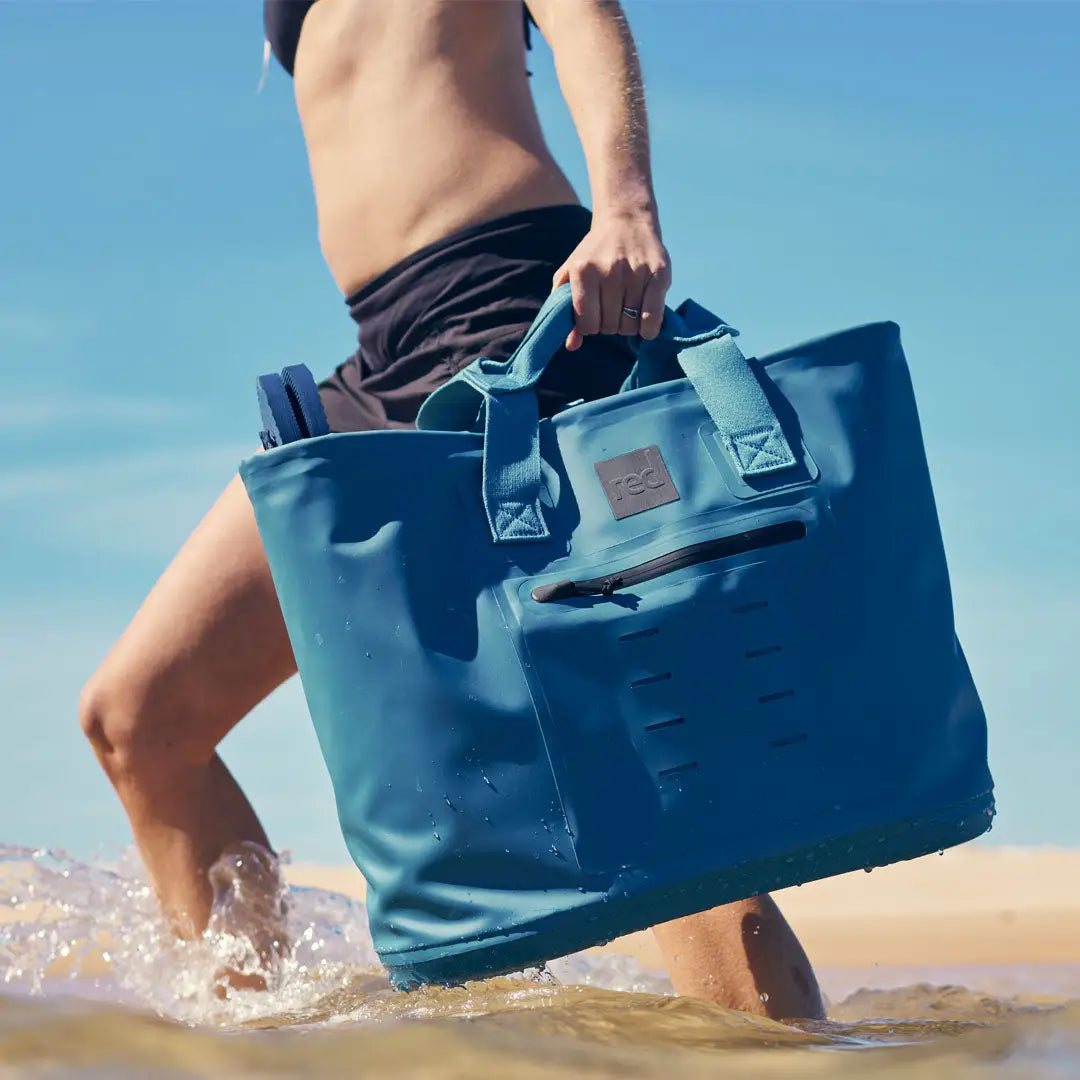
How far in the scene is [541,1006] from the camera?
1607 mm

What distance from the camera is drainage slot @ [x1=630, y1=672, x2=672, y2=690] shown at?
1583 mm

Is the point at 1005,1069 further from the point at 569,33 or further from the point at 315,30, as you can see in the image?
the point at 315,30

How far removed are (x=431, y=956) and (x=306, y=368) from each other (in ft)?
2.39

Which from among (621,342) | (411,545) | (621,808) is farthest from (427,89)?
(621,808)

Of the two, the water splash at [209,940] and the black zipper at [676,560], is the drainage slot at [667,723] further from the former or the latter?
the water splash at [209,940]

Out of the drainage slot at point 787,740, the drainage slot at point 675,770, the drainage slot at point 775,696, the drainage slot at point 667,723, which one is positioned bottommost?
the drainage slot at point 787,740

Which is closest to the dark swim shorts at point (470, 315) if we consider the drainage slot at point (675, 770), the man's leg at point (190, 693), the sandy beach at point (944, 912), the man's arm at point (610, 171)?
the man's arm at point (610, 171)

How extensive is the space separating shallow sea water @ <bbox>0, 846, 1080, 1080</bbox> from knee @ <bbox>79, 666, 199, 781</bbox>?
0.93ft

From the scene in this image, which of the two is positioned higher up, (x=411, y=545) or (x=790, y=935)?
(x=411, y=545)

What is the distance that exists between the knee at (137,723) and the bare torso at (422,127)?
27.4 inches

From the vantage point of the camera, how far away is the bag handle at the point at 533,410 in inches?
64.6

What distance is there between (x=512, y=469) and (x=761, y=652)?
0.36 m

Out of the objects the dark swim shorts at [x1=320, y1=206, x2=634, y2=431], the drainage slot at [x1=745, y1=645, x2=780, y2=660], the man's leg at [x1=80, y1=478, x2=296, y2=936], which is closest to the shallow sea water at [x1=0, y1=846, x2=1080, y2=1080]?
the man's leg at [x1=80, y1=478, x2=296, y2=936]

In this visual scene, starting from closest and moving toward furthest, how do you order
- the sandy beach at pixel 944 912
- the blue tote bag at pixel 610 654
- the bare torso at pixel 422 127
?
the blue tote bag at pixel 610 654 → the bare torso at pixel 422 127 → the sandy beach at pixel 944 912
